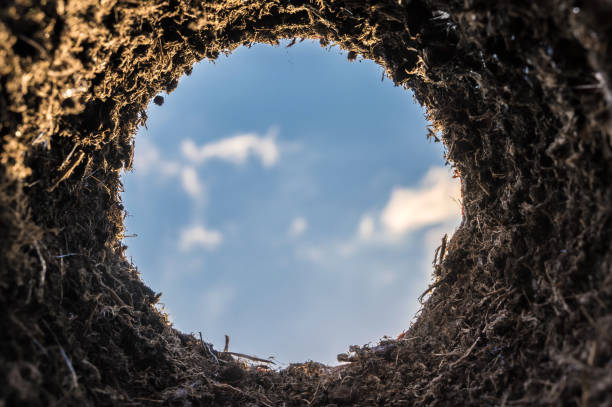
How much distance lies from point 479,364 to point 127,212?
260 centimetres

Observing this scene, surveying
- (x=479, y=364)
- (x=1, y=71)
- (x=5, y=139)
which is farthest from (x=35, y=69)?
(x=479, y=364)

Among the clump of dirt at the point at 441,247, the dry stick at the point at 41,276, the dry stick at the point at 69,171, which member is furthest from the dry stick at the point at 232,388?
the dry stick at the point at 69,171

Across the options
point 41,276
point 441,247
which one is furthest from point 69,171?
point 441,247

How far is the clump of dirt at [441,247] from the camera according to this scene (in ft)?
4.78

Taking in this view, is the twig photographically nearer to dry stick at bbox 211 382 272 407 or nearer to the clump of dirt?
the clump of dirt

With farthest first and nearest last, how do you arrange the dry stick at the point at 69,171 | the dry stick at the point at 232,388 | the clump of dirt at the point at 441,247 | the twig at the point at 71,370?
the dry stick at the point at 232,388, the dry stick at the point at 69,171, the twig at the point at 71,370, the clump of dirt at the point at 441,247

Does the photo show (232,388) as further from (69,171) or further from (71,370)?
(69,171)

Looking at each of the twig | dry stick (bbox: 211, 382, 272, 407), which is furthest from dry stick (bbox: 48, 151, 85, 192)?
dry stick (bbox: 211, 382, 272, 407)

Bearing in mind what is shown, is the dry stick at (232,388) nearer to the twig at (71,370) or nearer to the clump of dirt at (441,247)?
the clump of dirt at (441,247)

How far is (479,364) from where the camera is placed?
7.02ft

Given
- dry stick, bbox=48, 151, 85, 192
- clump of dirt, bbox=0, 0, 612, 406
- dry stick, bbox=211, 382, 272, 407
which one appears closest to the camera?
clump of dirt, bbox=0, 0, 612, 406

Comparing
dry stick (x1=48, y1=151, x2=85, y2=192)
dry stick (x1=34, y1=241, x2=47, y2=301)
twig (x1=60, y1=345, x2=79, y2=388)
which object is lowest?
twig (x1=60, y1=345, x2=79, y2=388)

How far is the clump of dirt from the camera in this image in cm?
146

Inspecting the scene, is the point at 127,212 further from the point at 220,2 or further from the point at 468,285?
the point at 468,285
